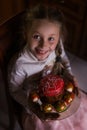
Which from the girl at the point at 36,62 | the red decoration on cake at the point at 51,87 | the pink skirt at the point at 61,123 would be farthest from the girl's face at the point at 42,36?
the pink skirt at the point at 61,123

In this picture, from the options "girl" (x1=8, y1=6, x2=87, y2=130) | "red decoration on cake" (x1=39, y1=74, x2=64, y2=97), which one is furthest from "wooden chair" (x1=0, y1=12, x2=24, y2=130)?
"red decoration on cake" (x1=39, y1=74, x2=64, y2=97)

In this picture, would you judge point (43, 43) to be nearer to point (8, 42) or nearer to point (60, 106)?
point (8, 42)

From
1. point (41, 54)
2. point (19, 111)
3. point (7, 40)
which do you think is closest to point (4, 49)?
point (7, 40)

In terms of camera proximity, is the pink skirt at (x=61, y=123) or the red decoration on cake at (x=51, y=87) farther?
the pink skirt at (x=61, y=123)

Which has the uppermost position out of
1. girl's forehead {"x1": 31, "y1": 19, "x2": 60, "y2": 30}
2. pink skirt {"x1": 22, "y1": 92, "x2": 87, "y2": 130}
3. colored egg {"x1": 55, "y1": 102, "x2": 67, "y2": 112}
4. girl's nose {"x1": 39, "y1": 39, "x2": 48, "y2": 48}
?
girl's forehead {"x1": 31, "y1": 19, "x2": 60, "y2": 30}

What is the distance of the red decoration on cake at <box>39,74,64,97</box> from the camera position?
906 mm

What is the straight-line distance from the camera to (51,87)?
0.91 metres

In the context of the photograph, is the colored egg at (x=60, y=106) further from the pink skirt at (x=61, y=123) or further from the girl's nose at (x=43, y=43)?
the girl's nose at (x=43, y=43)

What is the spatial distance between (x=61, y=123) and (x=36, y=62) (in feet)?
0.92

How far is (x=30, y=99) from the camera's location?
3.22ft

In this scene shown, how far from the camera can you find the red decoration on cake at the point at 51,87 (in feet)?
2.97

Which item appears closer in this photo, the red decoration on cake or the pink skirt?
the red decoration on cake

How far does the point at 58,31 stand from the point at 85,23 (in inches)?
14.4

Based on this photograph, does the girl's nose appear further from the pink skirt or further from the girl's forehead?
the pink skirt
